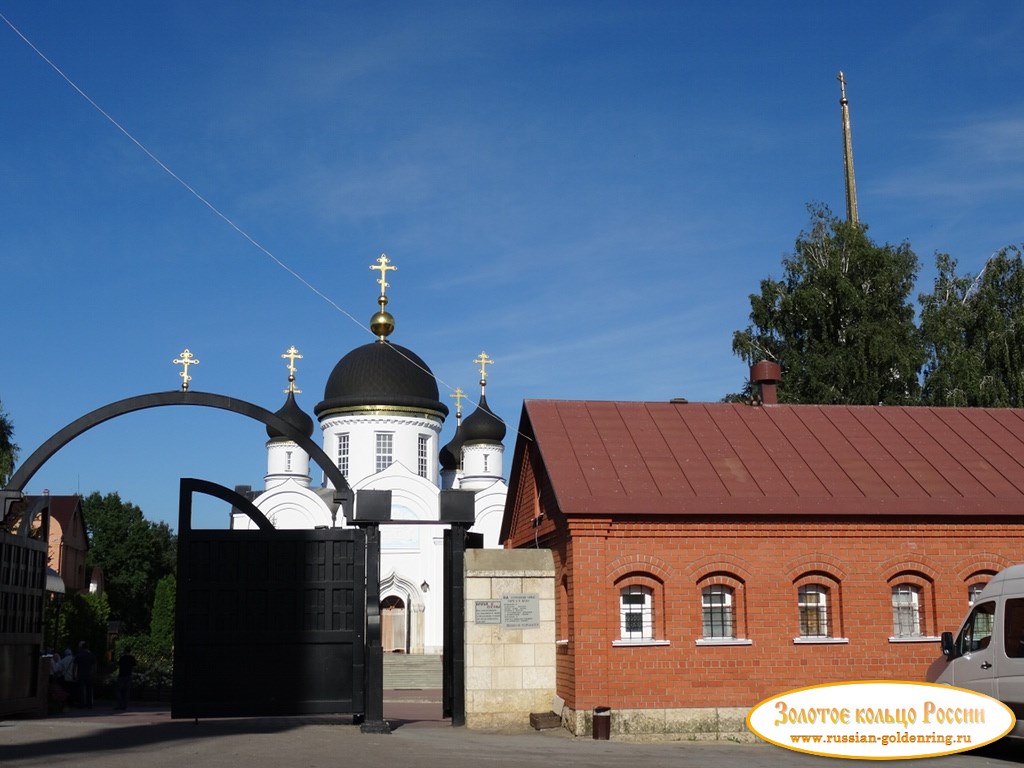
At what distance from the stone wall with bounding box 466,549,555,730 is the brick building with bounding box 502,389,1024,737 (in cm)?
31

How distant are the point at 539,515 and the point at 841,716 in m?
9.02

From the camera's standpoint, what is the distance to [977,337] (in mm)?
A: 33625

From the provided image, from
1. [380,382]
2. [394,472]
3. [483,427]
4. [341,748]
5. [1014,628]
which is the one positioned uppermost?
[380,382]

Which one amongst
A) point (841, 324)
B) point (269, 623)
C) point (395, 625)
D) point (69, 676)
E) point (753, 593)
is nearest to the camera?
point (269, 623)

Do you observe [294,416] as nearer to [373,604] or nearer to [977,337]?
[977,337]

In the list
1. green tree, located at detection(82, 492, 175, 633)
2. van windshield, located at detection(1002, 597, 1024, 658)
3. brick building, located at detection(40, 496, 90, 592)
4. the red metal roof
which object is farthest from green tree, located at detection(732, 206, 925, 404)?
green tree, located at detection(82, 492, 175, 633)

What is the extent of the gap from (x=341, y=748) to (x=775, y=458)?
29.4 ft

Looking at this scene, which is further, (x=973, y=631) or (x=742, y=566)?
(x=742, y=566)

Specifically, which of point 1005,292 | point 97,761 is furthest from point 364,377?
point 97,761

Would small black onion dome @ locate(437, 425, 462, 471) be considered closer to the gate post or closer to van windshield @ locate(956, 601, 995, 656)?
the gate post

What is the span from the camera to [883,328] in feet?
105

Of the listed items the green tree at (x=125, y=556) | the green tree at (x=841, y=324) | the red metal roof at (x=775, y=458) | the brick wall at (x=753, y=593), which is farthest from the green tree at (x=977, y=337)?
the green tree at (x=125, y=556)

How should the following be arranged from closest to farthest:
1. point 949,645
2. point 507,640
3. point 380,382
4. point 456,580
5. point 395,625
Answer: point 949,645 → point 456,580 → point 507,640 → point 395,625 → point 380,382
